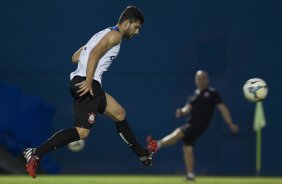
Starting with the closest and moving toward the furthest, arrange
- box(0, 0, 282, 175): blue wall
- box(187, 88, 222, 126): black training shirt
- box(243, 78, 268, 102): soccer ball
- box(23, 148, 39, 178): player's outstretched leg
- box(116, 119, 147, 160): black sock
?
1. box(23, 148, 39, 178): player's outstretched leg
2. box(116, 119, 147, 160): black sock
3. box(243, 78, 268, 102): soccer ball
4. box(187, 88, 222, 126): black training shirt
5. box(0, 0, 282, 175): blue wall

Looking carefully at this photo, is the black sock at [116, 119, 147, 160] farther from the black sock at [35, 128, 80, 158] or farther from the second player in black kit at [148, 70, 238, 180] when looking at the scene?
the second player in black kit at [148, 70, 238, 180]

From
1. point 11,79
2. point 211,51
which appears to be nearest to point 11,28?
point 11,79

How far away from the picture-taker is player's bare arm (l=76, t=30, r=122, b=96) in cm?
852

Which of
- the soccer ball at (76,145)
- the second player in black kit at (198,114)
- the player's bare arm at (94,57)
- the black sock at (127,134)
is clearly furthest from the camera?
the soccer ball at (76,145)

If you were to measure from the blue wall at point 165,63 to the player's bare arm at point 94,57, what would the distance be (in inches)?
378

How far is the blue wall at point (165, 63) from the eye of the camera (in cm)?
1819

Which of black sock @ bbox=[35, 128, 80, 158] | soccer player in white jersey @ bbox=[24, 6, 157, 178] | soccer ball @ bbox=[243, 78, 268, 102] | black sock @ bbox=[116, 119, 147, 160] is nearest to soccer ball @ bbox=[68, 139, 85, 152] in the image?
soccer ball @ bbox=[243, 78, 268, 102]

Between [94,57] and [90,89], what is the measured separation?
1.15 ft

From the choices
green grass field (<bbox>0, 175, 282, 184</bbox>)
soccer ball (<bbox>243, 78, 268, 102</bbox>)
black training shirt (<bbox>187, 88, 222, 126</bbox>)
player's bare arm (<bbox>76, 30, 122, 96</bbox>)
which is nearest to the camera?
player's bare arm (<bbox>76, 30, 122, 96</bbox>)

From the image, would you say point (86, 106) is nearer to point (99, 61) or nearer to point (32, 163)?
point (99, 61)

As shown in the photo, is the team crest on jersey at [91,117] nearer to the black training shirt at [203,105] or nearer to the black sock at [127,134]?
the black sock at [127,134]

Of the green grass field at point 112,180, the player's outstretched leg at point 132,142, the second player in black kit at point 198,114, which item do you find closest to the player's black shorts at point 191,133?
the second player in black kit at point 198,114

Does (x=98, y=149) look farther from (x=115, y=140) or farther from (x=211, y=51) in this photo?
(x=211, y=51)

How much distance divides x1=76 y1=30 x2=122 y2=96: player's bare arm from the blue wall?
9.60m
